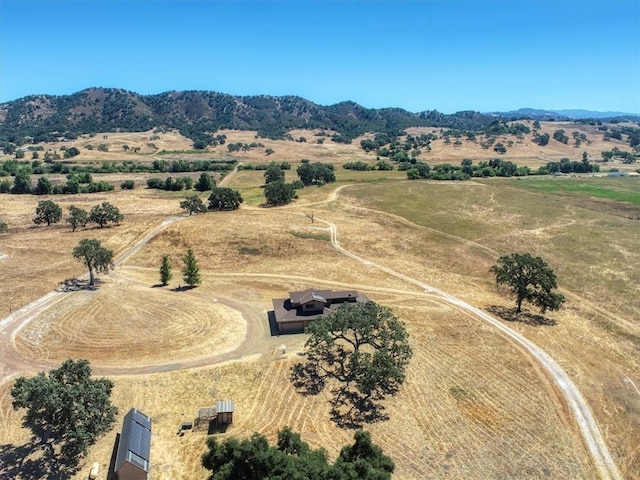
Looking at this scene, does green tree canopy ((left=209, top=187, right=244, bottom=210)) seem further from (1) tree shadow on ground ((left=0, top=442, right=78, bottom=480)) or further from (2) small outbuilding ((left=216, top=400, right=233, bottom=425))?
(1) tree shadow on ground ((left=0, top=442, right=78, bottom=480))

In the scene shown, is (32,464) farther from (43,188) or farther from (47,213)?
(43,188)

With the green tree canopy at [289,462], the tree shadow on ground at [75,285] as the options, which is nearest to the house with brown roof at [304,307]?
the green tree canopy at [289,462]

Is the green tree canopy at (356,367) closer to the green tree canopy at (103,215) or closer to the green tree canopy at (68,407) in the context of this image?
the green tree canopy at (68,407)

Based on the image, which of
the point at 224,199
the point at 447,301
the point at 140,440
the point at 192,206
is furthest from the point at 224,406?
the point at 224,199

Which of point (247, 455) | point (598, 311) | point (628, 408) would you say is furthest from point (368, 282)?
point (247, 455)

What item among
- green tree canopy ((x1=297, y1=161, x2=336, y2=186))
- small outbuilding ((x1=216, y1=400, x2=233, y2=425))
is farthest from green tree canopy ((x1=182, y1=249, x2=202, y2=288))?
green tree canopy ((x1=297, y1=161, x2=336, y2=186))

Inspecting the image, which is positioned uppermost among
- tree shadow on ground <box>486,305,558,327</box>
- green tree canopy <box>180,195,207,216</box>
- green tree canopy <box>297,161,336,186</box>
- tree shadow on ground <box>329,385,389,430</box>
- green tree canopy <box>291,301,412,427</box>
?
→ green tree canopy <box>297,161,336,186</box>
